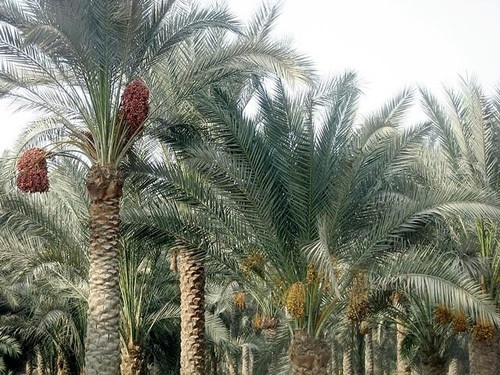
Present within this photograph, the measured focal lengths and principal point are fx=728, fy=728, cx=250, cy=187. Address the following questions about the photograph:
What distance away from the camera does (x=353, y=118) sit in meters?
12.7

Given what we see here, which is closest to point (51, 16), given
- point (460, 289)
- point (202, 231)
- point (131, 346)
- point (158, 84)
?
point (158, 84)

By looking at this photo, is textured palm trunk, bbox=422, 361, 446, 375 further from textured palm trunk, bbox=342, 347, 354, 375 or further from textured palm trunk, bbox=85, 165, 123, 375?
textured palm trunk, bbox=85, 165, 123, 375

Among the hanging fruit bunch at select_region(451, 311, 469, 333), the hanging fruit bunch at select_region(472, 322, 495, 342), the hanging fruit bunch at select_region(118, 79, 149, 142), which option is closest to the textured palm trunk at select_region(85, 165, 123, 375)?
the hanging fruit bunch at select_region(118, 79, 149, 142)

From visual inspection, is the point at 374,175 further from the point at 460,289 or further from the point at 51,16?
the point at 51,16

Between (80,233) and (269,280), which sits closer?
(269,280)

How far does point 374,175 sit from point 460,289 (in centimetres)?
245

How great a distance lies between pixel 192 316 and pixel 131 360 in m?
3.21

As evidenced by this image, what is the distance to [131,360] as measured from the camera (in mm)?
16688

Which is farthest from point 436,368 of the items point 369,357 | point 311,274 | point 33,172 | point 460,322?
point 369,357

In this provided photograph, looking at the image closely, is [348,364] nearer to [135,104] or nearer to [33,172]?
[135,104]

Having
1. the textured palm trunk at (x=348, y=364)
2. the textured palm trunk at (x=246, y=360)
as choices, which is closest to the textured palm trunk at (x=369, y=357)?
the textured palm trunk at (x=348, y=364)

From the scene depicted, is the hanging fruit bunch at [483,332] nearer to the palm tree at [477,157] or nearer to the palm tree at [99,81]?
the palm tree at [477,157]

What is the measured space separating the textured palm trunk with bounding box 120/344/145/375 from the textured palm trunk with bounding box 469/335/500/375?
7.38m

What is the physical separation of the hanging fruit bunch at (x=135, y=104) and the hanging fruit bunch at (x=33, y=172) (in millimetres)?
1370
